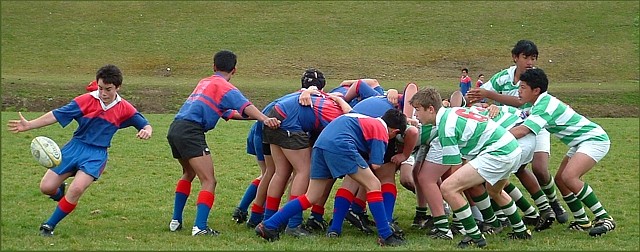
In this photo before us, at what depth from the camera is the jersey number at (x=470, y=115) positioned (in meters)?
7.58

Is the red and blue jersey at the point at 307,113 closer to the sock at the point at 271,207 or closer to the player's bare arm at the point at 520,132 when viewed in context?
the sock at the point at 271,207

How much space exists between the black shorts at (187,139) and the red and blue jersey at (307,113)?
34.1 inches

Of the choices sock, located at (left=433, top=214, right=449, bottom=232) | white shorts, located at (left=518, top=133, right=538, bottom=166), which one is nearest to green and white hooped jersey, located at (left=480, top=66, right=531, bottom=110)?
white shorts, located at (left=518, top=133, right=538, bottom=166)

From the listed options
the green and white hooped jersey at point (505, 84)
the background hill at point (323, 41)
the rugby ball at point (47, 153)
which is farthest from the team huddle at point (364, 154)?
the background hill at point (323, 41)

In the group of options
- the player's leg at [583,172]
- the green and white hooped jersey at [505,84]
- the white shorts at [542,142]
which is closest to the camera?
the player's leg at [583,172]

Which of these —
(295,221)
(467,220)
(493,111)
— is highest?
(493,111)

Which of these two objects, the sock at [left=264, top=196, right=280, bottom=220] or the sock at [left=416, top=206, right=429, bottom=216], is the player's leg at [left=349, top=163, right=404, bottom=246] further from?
the sock at [left=416, top=206, right=429, bottom=216]

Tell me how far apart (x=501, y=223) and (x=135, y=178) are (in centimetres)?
572

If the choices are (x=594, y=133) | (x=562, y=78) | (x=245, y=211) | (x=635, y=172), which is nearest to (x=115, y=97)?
(x=245, y=211)

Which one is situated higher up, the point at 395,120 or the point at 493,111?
the point at 395,120

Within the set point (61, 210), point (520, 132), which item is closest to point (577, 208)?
point (520, 132)

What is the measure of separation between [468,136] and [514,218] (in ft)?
3.32

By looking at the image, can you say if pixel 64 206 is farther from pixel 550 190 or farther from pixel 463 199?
pixel 550 190

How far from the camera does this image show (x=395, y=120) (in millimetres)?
7461
